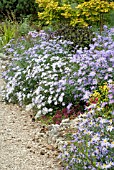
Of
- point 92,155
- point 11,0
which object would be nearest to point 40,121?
point 92,155

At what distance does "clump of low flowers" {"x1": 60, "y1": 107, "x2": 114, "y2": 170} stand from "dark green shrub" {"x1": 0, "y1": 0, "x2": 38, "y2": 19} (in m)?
8.54

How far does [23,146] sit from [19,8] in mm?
7933

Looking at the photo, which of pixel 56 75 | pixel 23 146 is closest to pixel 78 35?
pixel 56 75

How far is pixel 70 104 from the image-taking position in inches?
220

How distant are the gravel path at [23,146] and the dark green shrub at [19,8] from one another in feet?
21.6

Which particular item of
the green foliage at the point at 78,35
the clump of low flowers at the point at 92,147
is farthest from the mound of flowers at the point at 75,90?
the green foliage at the point at 78,35

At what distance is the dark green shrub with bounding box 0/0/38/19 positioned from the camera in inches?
488

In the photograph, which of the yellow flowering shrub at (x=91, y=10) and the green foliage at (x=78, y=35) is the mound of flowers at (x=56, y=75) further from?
the yellow flowering shrub at (x=91, y=10)

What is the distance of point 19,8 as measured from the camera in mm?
12414

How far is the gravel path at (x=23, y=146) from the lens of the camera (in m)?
4.65

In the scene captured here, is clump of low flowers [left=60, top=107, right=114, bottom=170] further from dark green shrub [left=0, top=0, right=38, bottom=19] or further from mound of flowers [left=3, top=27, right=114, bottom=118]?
dark green shrub [left=0, top=0, right=38, bottom=19]

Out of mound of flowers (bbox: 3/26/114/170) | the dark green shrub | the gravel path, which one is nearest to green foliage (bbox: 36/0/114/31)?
mound of flowers (bbox: 3/26/114/170)

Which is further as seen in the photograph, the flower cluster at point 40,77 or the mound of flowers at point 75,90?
the flower cluster at point 40,77

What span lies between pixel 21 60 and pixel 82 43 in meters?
1.53
